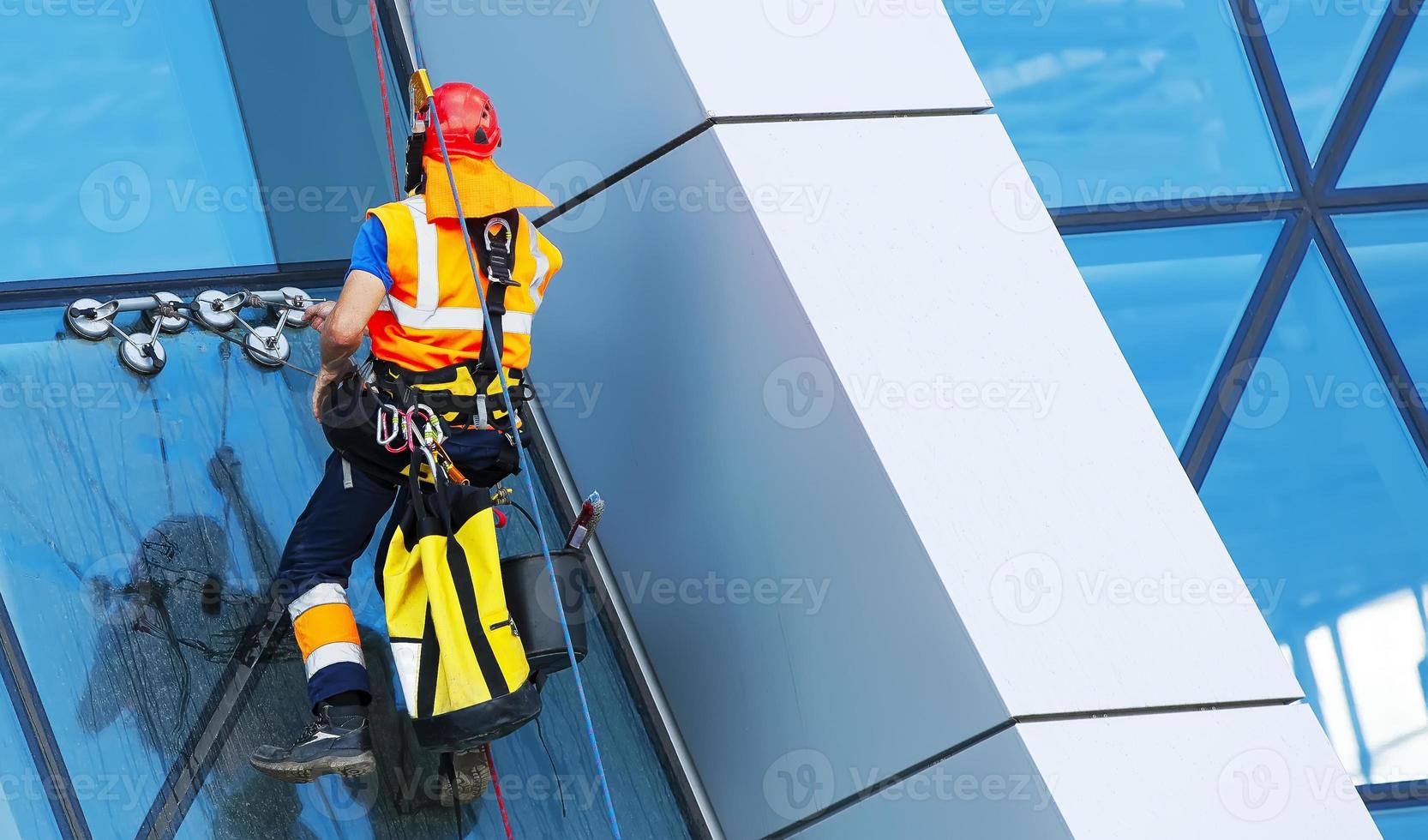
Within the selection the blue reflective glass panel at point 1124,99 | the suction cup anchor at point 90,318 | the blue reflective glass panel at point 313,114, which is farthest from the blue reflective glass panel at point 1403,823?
the suction cup anchor at point 90,318

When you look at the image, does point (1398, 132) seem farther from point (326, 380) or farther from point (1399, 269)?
point (326, 380)

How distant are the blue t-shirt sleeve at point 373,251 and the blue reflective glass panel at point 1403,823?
202 inches

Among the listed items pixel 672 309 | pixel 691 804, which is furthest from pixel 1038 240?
pixel 691 804

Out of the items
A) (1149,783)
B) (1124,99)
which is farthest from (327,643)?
(1124,99)

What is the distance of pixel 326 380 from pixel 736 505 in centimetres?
142

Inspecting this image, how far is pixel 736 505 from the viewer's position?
197 inches

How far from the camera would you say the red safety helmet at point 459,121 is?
172 inches

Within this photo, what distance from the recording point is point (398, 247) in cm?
425

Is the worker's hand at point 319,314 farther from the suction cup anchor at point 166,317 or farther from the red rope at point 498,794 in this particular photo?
the red rope at point 498,794

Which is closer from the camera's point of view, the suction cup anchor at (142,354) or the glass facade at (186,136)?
the suction cup anchor at (142,354)

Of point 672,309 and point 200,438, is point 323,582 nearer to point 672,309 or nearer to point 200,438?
point 200,438

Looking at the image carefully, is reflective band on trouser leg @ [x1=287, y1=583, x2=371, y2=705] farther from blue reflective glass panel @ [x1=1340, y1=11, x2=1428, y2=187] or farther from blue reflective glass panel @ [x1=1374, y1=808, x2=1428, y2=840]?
blue reflective glass panel @ [x1=1340, y1=11, x2=1428, y2=187]

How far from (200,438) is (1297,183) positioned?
547 centimetres

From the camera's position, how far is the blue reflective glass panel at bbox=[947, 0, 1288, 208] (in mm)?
7602
